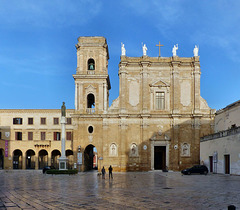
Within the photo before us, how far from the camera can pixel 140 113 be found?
44.4 metres

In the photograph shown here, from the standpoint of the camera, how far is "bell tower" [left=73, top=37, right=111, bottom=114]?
4462cm

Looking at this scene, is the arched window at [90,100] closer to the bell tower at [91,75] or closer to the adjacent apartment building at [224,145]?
the bell tower at [91,75]

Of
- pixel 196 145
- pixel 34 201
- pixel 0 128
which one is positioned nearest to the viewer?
pixel 34 201

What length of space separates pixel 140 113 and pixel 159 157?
7.19 m

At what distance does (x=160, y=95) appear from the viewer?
45.3 metres

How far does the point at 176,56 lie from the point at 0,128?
107ft

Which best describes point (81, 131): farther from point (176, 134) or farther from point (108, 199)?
point (108, 199)

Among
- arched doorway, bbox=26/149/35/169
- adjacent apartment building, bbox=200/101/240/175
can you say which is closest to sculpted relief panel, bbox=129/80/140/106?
adjacent apartment building, bbox=200/101/240/175

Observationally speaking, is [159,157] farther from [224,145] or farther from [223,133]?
[223,133]

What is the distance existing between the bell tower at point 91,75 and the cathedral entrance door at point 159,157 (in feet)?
29.8

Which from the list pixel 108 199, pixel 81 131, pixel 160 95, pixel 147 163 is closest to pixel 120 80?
pixel 160 95

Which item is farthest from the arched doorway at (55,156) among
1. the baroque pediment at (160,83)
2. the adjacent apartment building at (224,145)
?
the adjacent apartment building at (224,145)

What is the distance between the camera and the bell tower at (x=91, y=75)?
44.6 meters

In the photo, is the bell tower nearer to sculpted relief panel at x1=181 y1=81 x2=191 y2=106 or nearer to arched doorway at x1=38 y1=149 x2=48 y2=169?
sculpted relief panel at x1=181 y1=81 x2=191 y2=106
